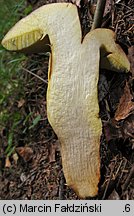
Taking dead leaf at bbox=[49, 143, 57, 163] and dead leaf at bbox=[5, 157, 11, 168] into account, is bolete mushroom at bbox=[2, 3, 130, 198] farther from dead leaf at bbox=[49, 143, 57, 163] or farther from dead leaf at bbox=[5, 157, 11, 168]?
dead leaf at bbox=[5, 157, 11, 168]

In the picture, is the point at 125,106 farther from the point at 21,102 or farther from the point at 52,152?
the point at 21,102

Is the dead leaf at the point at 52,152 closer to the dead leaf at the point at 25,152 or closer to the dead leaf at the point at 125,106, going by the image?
the dead leaf at the point at 25,152

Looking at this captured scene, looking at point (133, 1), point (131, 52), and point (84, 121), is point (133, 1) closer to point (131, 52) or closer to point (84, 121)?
point (131, 52)

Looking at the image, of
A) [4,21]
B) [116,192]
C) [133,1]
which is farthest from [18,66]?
[116,192]

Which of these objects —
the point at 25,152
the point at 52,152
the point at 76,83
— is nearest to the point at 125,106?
the point at 76,83

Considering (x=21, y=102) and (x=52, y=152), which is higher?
(x=21, y=102)

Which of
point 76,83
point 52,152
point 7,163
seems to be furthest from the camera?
point 7,163

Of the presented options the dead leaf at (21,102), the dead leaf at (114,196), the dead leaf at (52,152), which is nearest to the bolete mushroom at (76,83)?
the dead leaf at (114,196)
